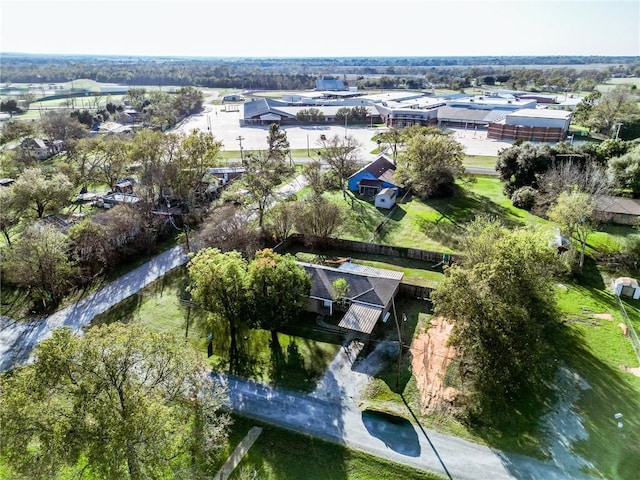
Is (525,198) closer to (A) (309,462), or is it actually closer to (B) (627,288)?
(B) (627,288)

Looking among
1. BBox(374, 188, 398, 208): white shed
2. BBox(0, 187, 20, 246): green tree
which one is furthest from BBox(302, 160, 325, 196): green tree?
BBox(0, 187, 20, 246): green tree

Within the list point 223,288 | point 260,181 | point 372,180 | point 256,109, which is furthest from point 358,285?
point 256,109

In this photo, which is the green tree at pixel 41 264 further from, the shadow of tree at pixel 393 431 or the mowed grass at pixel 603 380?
the mowed grass at pixel 603 380

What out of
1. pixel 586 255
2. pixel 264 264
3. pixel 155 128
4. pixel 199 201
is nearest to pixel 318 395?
pixel 264 264

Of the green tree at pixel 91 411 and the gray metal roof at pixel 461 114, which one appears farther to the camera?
the gray metal roof at pixel 461 114

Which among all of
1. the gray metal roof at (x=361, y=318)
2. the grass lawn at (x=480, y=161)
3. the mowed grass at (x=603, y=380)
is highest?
the grass lawn at (x=480, y=161)

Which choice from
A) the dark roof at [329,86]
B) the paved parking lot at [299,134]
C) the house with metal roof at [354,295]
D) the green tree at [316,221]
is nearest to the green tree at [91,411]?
the house with metal roof at [354,295]

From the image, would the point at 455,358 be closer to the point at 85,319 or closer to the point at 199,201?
the point at 85,319

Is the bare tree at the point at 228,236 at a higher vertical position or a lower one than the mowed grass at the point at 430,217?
higher
